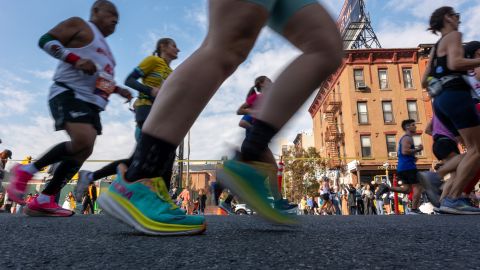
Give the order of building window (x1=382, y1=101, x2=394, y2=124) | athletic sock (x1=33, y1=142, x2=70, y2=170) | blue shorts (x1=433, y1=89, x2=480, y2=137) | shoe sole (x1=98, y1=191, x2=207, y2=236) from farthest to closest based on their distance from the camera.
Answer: building window (x1=382, y1=101, x2=394, y2=124), blue shorts (x1=433, y1=89, x2=480, y2=137), athletic sock (x1=33, y1=142, x2=70, y2=170), shoe sole (x1=98, y1=191, x2=207, y2=236)

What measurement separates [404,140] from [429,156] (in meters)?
22.8

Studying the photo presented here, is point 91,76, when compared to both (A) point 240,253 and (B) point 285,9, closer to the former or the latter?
(B) point 285,9

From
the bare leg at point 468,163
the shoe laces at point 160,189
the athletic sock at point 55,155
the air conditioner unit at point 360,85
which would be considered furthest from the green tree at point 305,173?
the shoe laces at point 160,189

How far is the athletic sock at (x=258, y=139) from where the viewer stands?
4.63ft

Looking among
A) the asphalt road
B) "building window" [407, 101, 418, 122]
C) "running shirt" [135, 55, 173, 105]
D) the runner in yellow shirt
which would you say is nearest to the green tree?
"building window" [407, 101, 418, 122]

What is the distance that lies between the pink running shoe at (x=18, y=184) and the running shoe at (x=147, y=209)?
2112 millimetres

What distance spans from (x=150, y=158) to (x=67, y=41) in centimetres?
205

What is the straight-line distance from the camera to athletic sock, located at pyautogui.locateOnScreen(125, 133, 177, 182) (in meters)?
1.35

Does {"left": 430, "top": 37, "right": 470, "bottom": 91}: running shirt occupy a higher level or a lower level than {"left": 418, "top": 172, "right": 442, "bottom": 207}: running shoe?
higher

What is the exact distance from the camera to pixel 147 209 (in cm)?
136

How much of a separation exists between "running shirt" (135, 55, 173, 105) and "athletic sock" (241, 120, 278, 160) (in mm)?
2038

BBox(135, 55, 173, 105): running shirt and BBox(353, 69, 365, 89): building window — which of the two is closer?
BBox(135, 55, 173, 105): running shirt

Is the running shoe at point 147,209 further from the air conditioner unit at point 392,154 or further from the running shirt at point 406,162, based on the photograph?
the air conditioner unit at point 392,154

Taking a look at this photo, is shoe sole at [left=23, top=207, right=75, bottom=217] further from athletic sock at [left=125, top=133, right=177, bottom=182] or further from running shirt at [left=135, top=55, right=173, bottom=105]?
athletic sock at [left=125, top=133, right=177, bottom=182]
